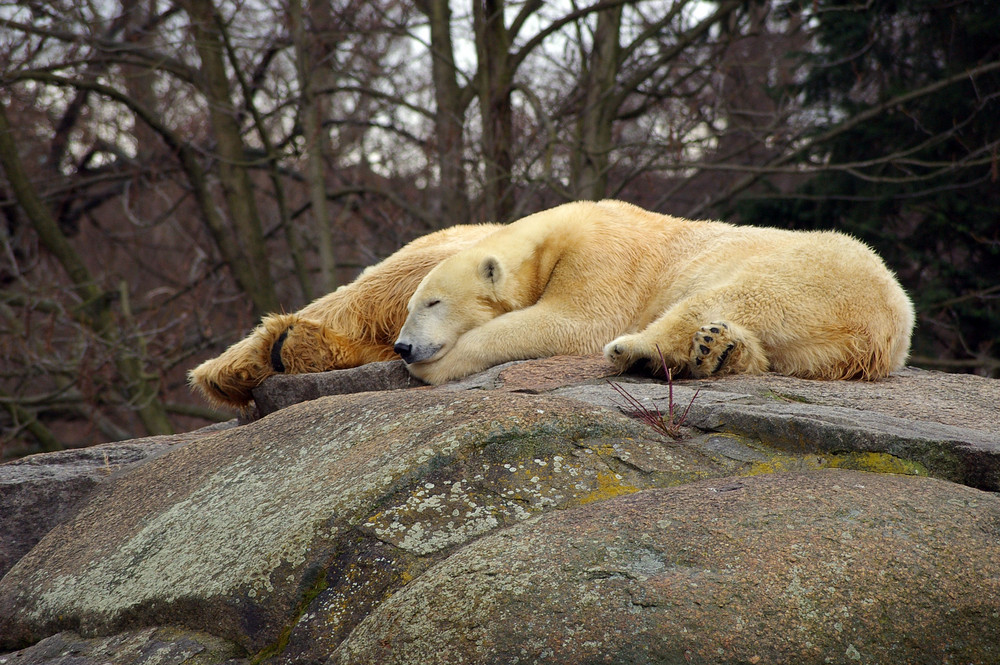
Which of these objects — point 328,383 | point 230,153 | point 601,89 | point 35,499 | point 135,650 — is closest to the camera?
point 135,650

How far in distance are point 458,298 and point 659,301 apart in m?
0.97

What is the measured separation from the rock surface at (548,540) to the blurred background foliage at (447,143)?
5.05 metres

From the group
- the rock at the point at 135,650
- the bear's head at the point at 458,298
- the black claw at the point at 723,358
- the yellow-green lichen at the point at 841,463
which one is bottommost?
the rock at the point at 135,650

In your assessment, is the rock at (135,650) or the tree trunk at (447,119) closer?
the rock at (135,650)

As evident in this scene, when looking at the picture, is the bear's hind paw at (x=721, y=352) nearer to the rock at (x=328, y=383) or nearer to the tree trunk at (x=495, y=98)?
the rock at (x=328, y=383)

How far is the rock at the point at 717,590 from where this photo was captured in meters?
1.85

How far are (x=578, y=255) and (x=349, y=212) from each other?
23.8 ft

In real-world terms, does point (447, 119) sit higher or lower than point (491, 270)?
higher

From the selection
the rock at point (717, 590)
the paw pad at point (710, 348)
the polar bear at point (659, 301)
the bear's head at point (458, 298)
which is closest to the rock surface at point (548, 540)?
the rock at point (717, 590)

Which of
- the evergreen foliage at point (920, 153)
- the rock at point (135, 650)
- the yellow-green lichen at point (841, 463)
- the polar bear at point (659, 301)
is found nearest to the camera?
the rock at point (135, 650)

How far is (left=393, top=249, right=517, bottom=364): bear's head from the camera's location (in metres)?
4.22

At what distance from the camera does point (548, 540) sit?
2.10 m

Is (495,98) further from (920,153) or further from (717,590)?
(717,590)

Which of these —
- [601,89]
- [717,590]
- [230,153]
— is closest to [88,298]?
[230,153]
